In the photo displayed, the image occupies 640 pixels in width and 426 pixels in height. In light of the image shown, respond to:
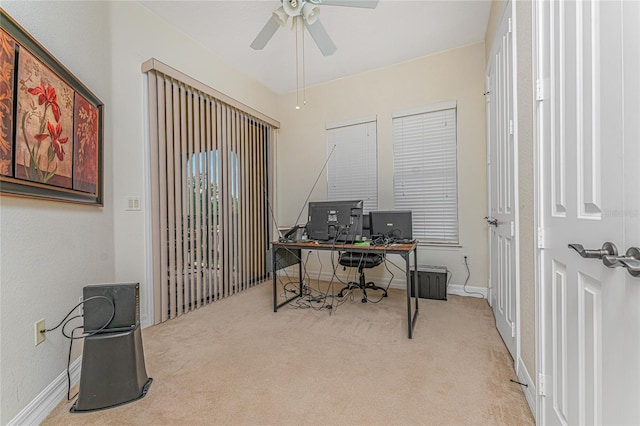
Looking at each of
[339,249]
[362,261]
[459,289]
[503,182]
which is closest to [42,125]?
[339,249]

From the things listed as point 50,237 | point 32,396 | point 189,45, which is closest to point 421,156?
point 189,45

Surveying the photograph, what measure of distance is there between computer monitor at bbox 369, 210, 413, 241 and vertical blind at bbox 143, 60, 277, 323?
6.02 ft

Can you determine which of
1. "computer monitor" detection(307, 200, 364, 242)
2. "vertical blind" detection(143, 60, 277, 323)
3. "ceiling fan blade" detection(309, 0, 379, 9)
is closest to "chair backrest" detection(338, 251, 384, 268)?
"computer monitor" detection(307, 200, 364, 242)

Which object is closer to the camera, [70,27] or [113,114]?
[70,27]

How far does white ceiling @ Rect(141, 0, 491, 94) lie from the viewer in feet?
8.64

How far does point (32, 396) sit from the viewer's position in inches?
55.8

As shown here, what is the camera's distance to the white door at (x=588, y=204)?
707 mm

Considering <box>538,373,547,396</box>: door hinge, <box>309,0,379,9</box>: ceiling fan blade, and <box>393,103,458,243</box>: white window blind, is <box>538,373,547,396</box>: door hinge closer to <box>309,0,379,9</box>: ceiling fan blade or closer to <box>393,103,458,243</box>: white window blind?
<box>393,103,458,243</box>: white window blind

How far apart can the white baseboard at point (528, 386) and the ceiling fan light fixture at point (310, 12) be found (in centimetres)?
287

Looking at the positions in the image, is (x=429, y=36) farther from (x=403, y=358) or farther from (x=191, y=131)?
(x=403, y=358)

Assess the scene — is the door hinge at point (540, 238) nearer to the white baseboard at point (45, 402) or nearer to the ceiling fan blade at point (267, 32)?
the ceiling fan blade at point (267, 32)

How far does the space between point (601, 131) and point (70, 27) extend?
2.91 m

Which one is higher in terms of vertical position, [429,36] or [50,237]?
[429,36]

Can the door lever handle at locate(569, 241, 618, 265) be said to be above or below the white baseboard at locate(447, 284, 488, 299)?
above
